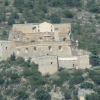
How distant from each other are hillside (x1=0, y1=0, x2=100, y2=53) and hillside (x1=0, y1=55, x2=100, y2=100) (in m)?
21.0

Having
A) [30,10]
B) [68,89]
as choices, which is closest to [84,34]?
[30,10]

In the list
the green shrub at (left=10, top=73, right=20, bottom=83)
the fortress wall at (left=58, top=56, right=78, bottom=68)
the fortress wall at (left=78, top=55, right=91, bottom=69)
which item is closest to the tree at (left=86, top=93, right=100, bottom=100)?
the fortress wall at (left=78, top=55, right=91, bottom=69)

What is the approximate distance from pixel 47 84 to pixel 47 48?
251 inches

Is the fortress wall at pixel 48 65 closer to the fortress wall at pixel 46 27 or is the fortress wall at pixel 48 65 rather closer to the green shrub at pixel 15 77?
the green shrub at pixel 15 77

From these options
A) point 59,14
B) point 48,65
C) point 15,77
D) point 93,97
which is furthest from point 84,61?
point 59,14

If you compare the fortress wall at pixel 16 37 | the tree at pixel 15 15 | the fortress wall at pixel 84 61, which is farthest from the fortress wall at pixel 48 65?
the tree at pixel 15 15

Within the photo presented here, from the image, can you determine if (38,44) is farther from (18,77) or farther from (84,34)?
(84,34)

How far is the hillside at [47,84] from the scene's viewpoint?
81062 mm

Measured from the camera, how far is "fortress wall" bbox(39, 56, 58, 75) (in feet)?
279

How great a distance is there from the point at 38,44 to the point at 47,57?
344 cm

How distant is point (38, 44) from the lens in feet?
288

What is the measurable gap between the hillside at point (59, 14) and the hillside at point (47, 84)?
68.9 ft

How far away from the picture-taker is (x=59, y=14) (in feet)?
398

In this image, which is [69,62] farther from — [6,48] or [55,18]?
[55,18]
